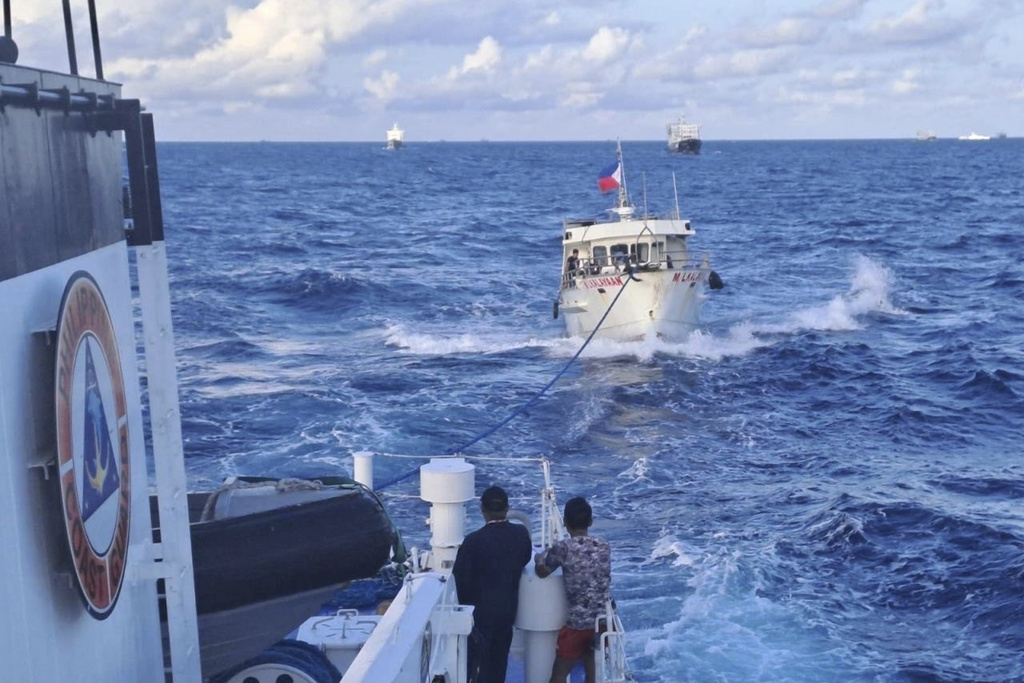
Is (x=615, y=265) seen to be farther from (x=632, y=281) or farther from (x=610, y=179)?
(x=610, y=179)

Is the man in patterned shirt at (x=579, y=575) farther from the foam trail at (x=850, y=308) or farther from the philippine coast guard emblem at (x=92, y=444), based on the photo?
the foam trail at (x=850, y=308)

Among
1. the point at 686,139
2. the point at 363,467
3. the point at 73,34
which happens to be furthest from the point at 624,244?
the point at 686,139

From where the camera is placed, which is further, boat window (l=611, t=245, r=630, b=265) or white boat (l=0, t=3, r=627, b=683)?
boat window (l=611, t=245, r=630, b=265)

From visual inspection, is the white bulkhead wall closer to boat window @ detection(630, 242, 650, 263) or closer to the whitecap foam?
the whitecap foam

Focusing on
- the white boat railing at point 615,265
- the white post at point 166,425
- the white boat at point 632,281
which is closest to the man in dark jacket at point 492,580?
the white post at point 166,425

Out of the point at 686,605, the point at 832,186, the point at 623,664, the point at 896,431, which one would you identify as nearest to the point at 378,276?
the point at 896,431

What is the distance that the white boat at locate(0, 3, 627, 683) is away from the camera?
11.2 ft

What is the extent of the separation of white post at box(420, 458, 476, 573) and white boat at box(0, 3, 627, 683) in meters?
1.65

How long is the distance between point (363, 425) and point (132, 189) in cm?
1731

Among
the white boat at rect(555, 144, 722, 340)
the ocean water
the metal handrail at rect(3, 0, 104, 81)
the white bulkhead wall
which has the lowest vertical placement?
the ocean water

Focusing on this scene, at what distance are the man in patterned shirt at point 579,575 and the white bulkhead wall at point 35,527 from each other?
2.97 metres

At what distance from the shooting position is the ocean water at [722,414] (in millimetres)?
12570

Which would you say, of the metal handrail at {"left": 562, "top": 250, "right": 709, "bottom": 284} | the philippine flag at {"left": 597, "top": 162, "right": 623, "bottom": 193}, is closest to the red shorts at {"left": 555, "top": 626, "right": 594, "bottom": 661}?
the metal handrail at {"left": 562, "top": 250, "right": 709, "bottom": 284}

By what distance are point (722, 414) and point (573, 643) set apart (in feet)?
52.2
